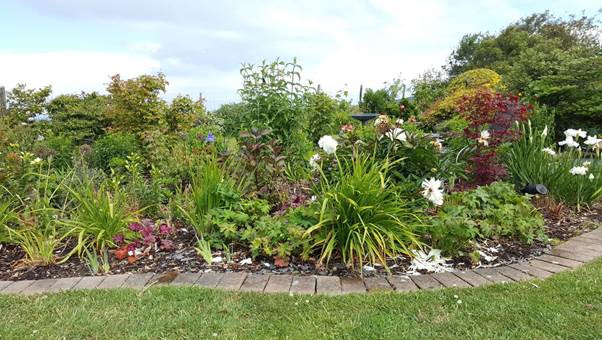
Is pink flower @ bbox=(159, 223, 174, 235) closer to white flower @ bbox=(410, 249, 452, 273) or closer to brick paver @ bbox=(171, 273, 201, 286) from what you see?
brick paver @ bbox=(171, 273, 201, 286)

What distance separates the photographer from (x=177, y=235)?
320cm

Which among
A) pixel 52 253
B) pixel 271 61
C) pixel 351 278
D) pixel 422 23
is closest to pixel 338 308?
pixel 351 278

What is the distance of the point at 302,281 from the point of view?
245 cm

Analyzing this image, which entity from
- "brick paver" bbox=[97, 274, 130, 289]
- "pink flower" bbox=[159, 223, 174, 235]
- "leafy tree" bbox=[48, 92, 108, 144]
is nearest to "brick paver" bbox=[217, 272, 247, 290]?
"brick paver" bbox=[97, 274, 130, 289]

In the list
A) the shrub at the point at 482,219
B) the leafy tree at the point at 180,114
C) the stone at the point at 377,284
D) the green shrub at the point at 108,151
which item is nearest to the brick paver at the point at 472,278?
the shrub at the point at 482,219

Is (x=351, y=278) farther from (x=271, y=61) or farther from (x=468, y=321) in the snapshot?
(x=271, y=61)

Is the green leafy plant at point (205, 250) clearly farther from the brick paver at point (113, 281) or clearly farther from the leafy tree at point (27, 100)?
the leafy tree at point (27, 100)

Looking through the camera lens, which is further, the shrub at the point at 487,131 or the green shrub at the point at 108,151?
the green shrub at the point at 108,151

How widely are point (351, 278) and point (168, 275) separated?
3.67 ft

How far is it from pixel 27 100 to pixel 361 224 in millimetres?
7271

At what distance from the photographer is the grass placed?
191 cm

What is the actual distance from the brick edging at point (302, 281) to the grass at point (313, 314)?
3.8 inches

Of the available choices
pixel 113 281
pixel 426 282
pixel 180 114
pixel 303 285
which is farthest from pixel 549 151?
pixel 180 114

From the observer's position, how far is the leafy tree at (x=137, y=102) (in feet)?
21.5
